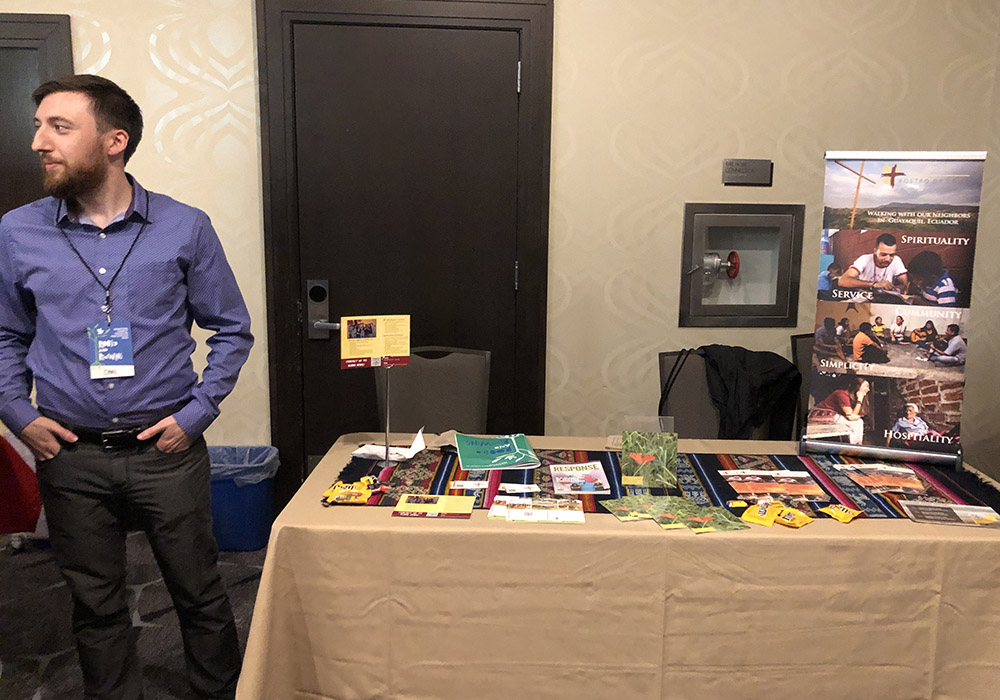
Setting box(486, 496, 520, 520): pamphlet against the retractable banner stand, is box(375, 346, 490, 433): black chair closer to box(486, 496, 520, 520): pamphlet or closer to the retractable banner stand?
box(486, 496, 520, 520): pamphlet

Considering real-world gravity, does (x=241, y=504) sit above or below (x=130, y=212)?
below

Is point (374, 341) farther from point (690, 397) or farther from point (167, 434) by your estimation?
point (690, 397)

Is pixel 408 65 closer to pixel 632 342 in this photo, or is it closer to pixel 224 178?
pixel 224 178

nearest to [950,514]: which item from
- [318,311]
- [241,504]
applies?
[318,311]

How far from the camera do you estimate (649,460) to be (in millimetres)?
1791

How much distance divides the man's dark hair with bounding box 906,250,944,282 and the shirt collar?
6.17 ft

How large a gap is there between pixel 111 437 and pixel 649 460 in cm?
127

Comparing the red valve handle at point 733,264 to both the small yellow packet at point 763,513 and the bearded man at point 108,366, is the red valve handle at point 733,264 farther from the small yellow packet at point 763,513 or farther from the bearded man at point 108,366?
the bearded man at point 108,366

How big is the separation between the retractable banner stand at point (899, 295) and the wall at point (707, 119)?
122 cm

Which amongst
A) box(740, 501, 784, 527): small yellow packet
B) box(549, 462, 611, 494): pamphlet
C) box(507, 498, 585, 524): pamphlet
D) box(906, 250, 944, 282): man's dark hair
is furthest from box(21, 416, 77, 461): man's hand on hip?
box(906, 250, 944, 282): man's dark hair

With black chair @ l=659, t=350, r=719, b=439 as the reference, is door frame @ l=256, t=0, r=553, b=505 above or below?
above

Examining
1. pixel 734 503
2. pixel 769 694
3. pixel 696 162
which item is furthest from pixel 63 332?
pixel 696 162

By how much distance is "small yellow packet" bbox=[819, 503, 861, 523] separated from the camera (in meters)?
1.59

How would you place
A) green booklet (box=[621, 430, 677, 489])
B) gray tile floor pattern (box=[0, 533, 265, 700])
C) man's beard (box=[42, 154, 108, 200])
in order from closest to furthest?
man's beard (box=[42, 154, 108, 200])
green booklet (box=[621, 430, 677, 489])
gray tile floor pattern (box=[0, 533, 265, 700])
